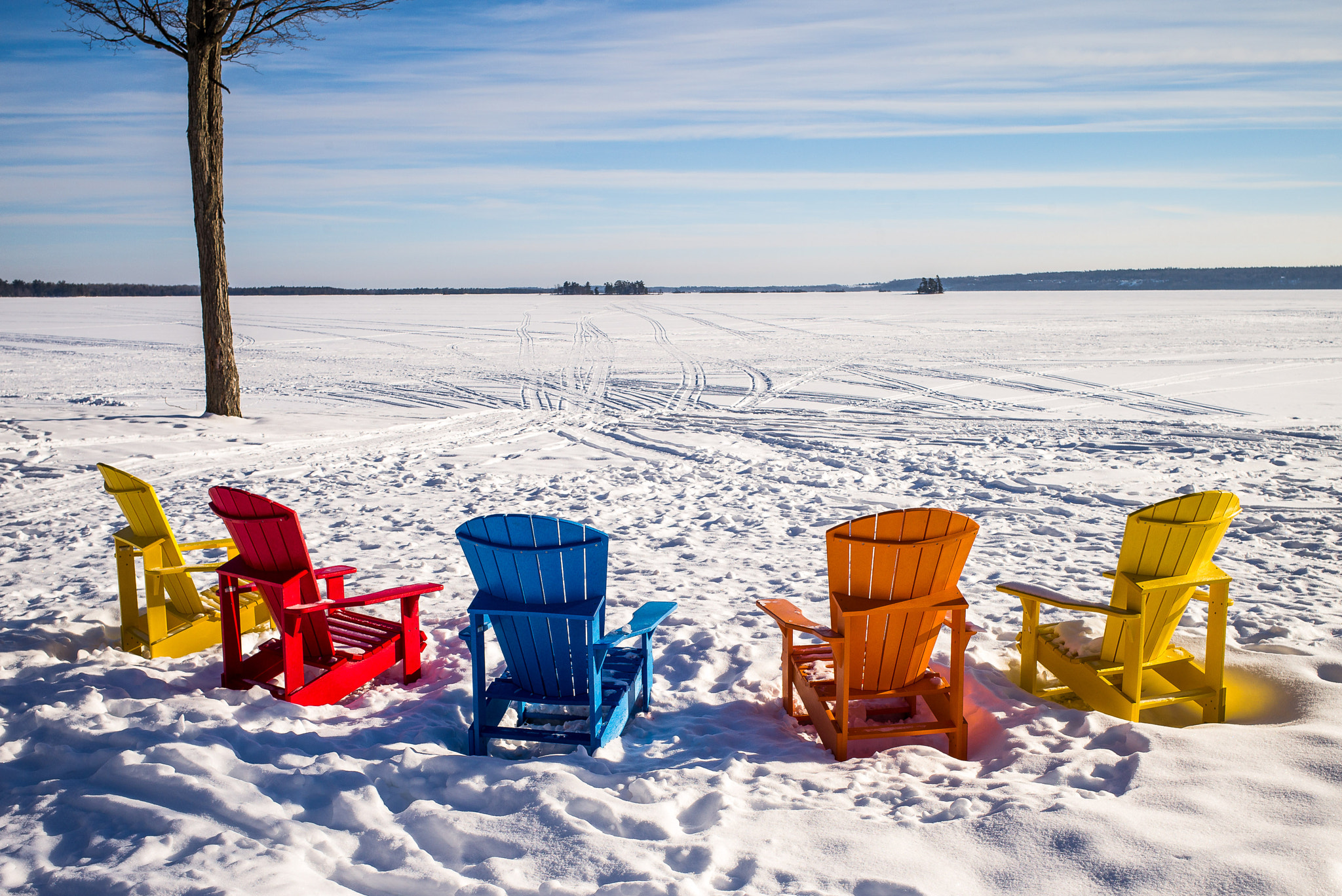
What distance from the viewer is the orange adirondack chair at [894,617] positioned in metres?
3.04

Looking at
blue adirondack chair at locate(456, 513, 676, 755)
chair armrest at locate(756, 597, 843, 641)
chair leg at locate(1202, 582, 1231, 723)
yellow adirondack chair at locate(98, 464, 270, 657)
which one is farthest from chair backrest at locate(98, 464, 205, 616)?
chair leg at locate(1202, 582, 1231, 723)

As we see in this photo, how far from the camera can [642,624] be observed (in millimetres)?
3430

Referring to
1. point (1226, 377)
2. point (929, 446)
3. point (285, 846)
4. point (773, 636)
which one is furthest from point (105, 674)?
point (1226, 377)

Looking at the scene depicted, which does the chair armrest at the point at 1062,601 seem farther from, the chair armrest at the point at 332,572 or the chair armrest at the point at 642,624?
the chair armrest at the point at 332,572

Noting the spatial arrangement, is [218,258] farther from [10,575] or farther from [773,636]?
[773,636]

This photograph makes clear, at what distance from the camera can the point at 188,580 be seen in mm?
4195

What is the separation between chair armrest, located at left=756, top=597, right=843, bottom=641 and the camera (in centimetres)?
313

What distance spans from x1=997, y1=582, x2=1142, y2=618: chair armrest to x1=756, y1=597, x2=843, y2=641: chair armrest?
82 cm

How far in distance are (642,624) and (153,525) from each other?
2.43 metres

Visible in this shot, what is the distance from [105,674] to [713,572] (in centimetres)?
333

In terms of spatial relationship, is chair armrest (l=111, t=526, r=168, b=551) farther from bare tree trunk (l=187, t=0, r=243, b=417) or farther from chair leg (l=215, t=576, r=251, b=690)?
bare tree trunk (l=187, t=0, r=243, b=417)

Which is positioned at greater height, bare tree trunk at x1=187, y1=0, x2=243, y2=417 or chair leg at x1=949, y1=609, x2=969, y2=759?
bare tree trunk at x1=187, y1=0, x2=243, y2=417

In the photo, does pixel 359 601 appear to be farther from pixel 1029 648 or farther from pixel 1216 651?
pixel 1216 651

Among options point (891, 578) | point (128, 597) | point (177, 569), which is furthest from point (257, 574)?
point (891, 578)
